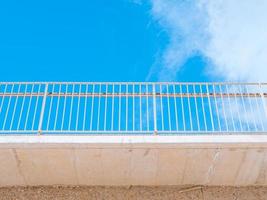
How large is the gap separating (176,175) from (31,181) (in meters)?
3.79

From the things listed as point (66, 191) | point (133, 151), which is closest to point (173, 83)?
point (133, 151)

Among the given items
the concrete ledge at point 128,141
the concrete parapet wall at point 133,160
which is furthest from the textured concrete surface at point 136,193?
the concrete ledge at point 128,141

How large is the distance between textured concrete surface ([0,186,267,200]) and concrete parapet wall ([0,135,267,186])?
0.55ft

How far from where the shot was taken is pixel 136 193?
1118 cm

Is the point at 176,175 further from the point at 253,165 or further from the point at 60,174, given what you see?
the point at 60,174

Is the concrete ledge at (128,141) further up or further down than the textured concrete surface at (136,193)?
further up

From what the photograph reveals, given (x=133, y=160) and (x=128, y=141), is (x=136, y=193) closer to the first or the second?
(x=133, y=160)

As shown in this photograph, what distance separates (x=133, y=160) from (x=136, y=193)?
4.19 feet

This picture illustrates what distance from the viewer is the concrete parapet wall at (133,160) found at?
32.6 ft

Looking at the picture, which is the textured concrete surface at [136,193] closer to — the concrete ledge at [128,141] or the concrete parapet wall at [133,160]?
the concrete parapet wall at [133,160]

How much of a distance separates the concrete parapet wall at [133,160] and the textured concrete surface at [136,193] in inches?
6.6

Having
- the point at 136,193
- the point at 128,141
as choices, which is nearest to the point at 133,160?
the point at 128,141

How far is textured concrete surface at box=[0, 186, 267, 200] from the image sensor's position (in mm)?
11102

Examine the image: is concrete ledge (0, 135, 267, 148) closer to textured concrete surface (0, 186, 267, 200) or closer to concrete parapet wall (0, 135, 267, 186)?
concrete parapet wall (0, 135, 267, 186)
